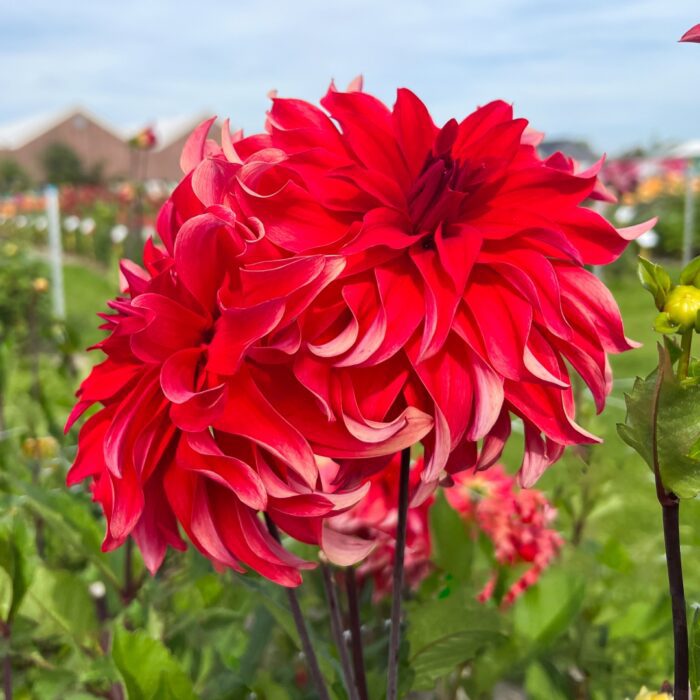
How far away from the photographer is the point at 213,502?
0.49 metres

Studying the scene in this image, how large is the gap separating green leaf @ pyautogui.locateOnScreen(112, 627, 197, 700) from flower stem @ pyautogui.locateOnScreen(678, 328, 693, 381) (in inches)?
17.1

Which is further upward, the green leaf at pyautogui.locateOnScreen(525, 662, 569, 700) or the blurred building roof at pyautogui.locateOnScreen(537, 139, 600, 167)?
the blurred building roof at pyautogui.locateOnScreen(537, 139, 600, 167)

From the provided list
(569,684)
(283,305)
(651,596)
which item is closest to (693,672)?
(283,305)

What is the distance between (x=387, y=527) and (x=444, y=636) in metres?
0.10

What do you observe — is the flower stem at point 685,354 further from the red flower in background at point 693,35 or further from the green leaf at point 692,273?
the red flower in background at point 693,35

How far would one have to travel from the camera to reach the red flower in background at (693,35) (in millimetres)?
418

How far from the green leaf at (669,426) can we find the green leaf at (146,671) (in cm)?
40

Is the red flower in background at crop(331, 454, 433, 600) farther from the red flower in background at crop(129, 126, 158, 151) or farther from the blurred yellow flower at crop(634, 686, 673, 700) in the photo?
the red flower in background at crop(129, 126, 158, 151)

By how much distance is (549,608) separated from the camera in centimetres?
100

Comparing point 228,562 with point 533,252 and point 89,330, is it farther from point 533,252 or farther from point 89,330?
point 89,330

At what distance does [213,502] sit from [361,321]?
126mm

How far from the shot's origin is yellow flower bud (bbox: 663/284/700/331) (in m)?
0.45

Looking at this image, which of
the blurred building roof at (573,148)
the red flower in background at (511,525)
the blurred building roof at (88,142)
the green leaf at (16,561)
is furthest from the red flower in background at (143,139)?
the blurred building roof at (88,142)

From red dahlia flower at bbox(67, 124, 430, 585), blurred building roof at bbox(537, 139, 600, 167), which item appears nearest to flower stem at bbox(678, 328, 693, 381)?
red dahlia flower at bbox(67, 124, 430, 585)
